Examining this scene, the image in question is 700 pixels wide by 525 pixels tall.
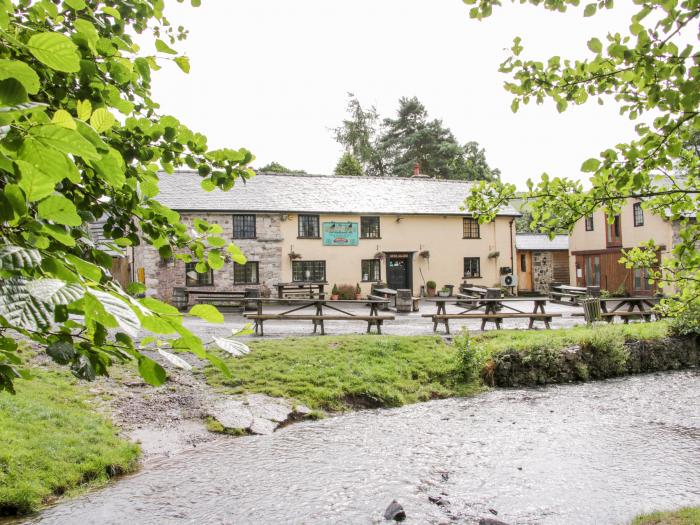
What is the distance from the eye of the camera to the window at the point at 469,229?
29484 mm

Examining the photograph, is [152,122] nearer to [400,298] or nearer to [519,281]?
[400,298]

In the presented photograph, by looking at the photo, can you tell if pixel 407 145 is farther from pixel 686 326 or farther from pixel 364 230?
pixel 686 326

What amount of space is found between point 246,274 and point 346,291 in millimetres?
5575

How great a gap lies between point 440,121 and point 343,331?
1643 inches

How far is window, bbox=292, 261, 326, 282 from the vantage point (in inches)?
1053

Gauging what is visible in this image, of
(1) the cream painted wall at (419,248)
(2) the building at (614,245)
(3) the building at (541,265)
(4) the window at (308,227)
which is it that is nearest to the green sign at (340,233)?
(1) the cream painted wall at (419,248)

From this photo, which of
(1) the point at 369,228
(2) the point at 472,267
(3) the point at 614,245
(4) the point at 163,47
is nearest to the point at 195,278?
(1) the point at 369,228

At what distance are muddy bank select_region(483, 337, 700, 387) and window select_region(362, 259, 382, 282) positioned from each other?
53.6 feet

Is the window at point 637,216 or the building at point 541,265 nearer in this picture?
the window at point 637,216

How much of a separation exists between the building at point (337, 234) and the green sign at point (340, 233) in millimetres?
57

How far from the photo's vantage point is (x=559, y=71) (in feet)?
12.0

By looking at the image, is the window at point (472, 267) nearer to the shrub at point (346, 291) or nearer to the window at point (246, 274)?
the shrub at point (346, 291)

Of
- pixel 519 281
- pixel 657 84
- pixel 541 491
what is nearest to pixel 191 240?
pixel 657 84

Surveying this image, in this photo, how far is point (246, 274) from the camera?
25.8m
